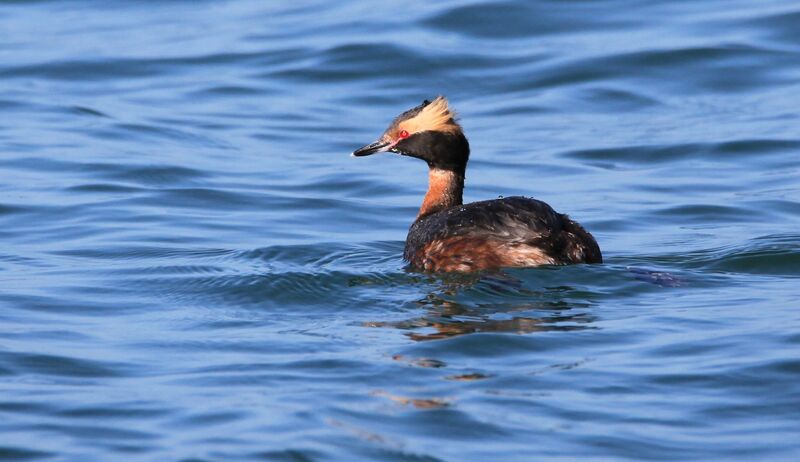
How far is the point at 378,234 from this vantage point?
10695 millimetres

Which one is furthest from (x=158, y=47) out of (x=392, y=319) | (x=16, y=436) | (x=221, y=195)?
(x=16, y=436)

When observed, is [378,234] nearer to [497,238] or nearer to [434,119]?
[434,119]

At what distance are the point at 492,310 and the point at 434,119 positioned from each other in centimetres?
222

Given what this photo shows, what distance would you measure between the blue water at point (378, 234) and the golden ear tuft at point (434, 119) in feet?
2.86

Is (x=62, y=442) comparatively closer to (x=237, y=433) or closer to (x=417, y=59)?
(x=237, y=433)

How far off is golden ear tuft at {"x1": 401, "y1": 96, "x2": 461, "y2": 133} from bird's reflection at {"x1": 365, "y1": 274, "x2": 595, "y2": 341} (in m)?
1.52

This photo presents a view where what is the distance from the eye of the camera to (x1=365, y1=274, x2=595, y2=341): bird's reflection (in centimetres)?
734

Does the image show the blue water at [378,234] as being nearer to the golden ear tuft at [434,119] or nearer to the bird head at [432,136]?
the bird head at [432,136]

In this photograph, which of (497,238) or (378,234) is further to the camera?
(378,234)

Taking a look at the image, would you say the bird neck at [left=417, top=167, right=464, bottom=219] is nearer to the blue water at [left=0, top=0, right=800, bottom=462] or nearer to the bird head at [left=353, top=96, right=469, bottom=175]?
the bird head at [left=353, top=96, right=469, bottom=175]

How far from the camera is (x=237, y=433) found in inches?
228

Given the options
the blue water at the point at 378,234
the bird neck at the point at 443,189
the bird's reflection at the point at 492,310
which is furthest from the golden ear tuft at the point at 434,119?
the bird's reflection at the point at 492,310

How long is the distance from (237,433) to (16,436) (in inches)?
34.1

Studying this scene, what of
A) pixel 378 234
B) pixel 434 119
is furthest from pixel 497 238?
pixel 378 234
